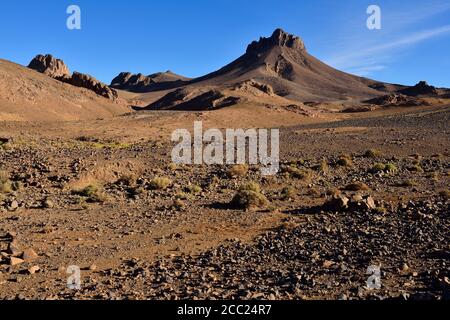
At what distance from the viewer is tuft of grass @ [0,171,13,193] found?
48.2 ft

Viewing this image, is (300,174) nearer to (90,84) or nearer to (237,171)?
(237,171)

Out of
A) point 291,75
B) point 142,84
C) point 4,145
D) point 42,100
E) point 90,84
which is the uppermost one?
point 142,84

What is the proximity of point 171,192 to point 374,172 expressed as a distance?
26.2 feet

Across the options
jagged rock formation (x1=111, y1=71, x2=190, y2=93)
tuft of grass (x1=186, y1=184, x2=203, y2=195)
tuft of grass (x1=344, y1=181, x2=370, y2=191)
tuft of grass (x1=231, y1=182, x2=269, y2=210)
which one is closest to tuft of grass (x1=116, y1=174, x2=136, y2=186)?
tuft of grass (x1=186, y1=184, x2=203, y2=195)

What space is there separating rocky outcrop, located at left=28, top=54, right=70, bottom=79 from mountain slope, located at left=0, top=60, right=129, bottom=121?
68.6ft

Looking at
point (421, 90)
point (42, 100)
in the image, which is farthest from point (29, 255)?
point (421, 90)

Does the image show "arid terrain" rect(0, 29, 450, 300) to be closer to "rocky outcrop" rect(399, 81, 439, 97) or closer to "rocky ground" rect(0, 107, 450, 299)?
"rocky ground" rect(0, 107, 450, 299)

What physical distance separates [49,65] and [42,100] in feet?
134

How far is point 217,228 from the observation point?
11578mm

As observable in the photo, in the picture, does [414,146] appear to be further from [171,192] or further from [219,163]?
[171,192]

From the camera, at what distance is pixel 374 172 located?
18.8 metres
